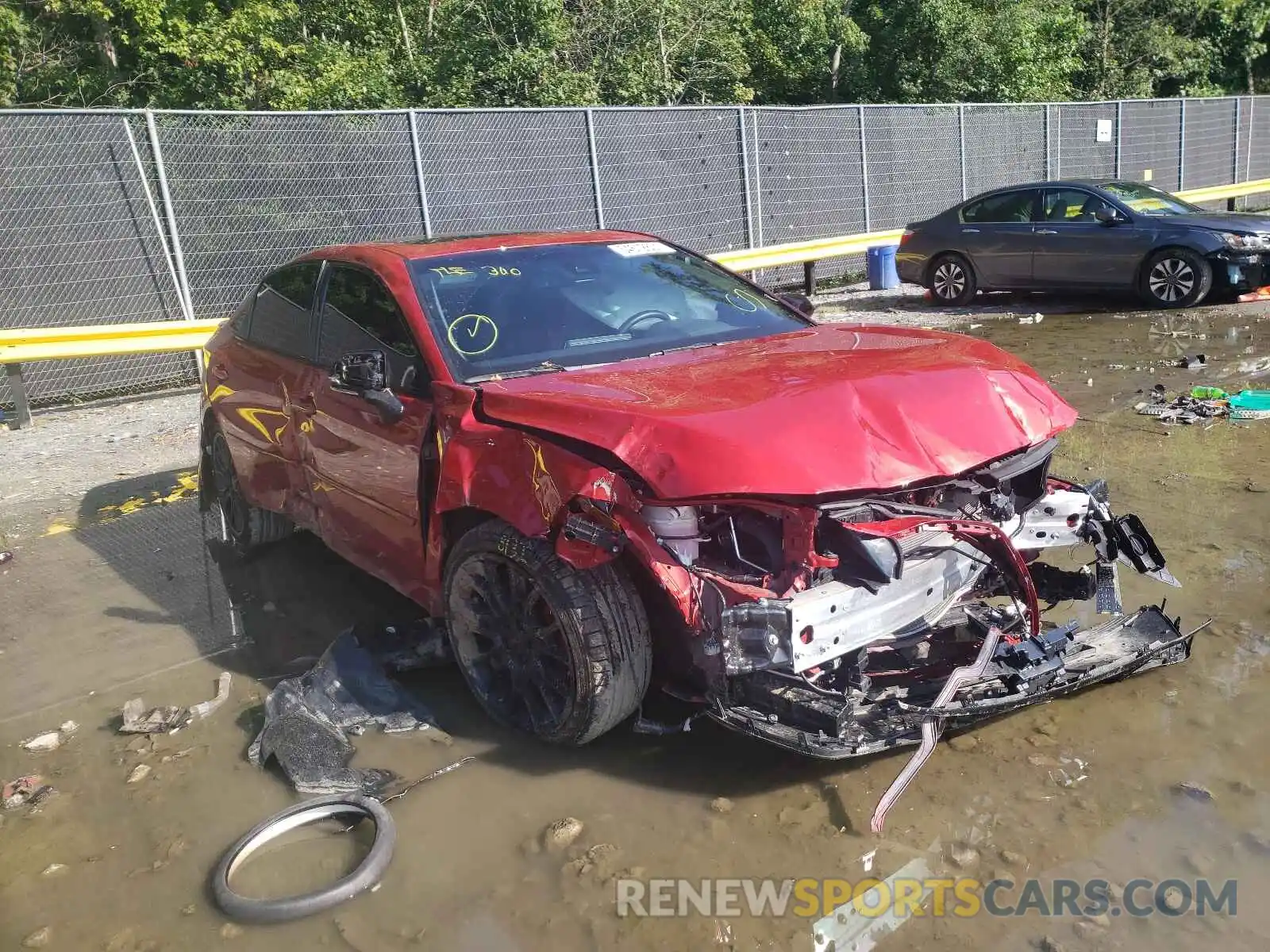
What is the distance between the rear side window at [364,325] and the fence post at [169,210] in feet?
19.1

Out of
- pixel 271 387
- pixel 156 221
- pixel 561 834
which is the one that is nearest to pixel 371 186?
pixel 156 221

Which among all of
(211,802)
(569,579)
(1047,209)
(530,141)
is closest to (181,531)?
(211,802)

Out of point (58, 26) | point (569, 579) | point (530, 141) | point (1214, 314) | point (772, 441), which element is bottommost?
point (1214, 314)

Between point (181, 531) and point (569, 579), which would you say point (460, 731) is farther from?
point (181, 531)

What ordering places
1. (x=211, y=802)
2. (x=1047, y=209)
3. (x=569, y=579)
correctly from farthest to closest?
(x=1047, y=209)
(x=211, y=802)
(x=569, y=579)

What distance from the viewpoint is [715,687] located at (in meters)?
3.13

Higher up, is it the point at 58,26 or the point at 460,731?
the point at 58,26

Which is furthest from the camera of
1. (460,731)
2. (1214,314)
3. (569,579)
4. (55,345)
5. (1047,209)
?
(1047,209)

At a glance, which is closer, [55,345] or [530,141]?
[55,345]

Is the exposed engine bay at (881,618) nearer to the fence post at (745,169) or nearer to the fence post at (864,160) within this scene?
the fence post at (745,169)

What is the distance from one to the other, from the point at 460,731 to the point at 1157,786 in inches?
88.0

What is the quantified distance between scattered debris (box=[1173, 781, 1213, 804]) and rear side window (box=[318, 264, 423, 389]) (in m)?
2.79

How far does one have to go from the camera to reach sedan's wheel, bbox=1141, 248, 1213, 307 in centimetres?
1099

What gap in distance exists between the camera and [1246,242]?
35.5 feet
